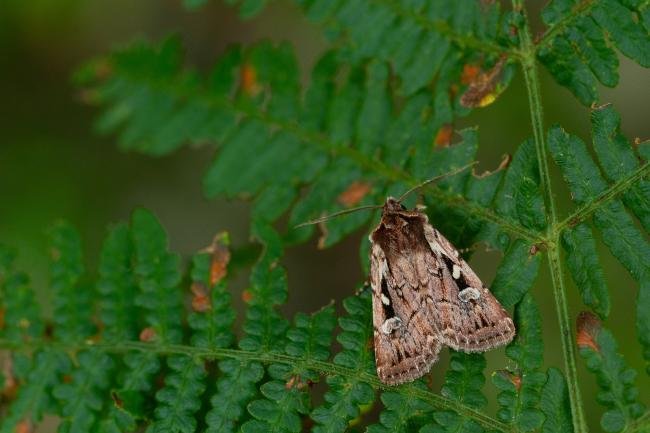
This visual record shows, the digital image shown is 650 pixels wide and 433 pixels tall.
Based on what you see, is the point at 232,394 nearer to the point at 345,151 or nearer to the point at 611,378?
the point at 345,151

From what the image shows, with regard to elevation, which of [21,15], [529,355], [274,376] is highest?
[21,15]

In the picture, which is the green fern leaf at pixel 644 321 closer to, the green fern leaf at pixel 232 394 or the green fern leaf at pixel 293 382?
the green fern leaf at pixel 293 382

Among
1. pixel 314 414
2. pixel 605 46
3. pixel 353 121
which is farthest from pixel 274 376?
pixel 605 46

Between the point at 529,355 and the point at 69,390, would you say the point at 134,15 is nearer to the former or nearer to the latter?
the point at 69,390

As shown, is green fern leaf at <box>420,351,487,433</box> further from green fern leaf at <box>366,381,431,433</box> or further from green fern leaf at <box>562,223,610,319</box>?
green fern leaf at <box>562,223,610,319</box>

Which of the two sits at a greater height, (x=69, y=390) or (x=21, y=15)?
(x=21, y=15)
